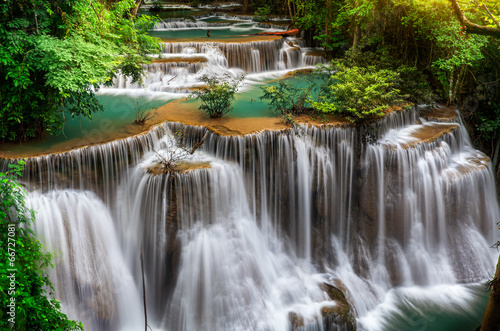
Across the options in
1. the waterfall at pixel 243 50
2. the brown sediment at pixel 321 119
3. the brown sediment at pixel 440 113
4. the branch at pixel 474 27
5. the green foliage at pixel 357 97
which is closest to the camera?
the branch at pixel 474 27

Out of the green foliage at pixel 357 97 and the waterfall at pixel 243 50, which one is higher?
the waterfall at pixel 243 50

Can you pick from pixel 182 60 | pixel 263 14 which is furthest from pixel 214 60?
pixel 263 14

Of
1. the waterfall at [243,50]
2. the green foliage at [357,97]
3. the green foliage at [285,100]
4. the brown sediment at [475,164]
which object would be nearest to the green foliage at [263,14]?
the waterfall at [243,50]

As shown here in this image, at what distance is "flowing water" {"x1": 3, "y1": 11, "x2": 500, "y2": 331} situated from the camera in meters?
7.61

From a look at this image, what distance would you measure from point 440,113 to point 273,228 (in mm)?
6403

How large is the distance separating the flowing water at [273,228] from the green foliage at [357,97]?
50 cm

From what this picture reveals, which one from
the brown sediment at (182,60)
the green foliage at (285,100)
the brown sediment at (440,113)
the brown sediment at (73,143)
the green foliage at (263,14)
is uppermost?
the green foliage at (263,14)

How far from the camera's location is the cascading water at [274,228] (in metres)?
7.61

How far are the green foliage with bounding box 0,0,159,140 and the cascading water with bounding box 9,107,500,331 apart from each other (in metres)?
1.22

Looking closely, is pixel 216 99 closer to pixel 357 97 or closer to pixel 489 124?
pixel 357 97

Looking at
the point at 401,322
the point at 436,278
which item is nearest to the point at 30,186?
the point at 401,322

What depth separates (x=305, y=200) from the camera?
9.01 metres

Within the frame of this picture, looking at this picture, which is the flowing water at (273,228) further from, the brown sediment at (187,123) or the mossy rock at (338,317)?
the brown sediment at (187,123)

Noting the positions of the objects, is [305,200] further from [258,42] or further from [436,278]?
[258,42]
